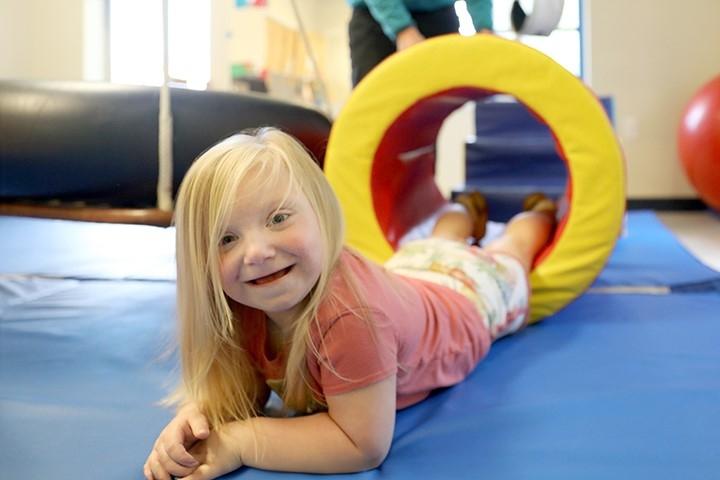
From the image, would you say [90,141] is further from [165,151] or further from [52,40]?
[52,40]

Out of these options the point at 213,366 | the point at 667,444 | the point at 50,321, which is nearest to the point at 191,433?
the point at 213,366

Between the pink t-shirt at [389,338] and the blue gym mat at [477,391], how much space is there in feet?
0.13

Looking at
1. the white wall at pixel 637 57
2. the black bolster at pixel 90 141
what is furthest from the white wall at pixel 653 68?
the black bolster at pixel 90 141

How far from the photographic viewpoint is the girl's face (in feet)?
2.19

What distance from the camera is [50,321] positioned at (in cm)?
126

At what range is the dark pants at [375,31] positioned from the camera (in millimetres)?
1869

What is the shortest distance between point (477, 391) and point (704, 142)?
2952 millimetres

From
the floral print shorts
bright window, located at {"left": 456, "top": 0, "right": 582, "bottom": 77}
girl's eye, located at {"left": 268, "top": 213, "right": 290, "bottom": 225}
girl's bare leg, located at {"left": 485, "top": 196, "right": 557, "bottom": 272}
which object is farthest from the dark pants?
bright window, located at {"left": 456, "top": 0, "right": 582, "bottom": 77}

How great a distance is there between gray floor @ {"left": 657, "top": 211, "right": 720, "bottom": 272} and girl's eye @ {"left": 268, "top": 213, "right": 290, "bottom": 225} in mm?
2031

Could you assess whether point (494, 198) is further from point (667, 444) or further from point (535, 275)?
point (667, 444)

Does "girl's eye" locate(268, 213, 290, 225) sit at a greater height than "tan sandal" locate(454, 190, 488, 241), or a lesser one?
greater

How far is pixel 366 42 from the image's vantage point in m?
1.88

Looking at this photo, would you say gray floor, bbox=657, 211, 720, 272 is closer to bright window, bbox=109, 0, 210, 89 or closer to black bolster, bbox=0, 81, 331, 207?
black bolster, bbox=0, 81, 331, 207

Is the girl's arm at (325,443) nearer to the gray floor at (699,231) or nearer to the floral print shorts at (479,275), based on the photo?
the floral print shorts at (479,275)
